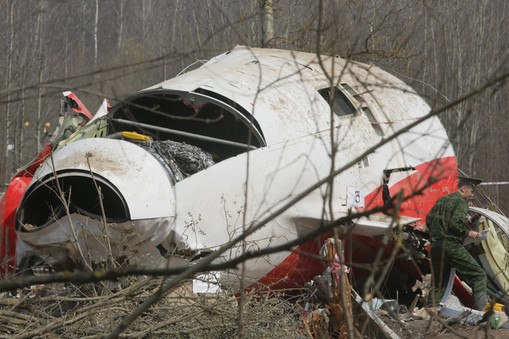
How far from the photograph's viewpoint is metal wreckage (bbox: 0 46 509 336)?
698 cm

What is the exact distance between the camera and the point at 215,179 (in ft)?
24.0

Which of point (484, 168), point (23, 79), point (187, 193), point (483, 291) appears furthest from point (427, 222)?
point (23, 79)

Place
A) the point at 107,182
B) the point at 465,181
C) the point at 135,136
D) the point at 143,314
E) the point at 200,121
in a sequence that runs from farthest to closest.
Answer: the point at 465,181
the point at 200,121
the point at 135,136
the point at 107,182
the point at 143,314

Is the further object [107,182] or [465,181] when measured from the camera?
[465,181]

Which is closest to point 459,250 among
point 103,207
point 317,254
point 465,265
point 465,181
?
point 465,265

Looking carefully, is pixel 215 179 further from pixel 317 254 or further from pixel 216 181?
pixel 317 254

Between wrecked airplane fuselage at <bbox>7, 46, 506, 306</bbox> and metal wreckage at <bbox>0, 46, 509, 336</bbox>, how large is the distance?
0.04 feet

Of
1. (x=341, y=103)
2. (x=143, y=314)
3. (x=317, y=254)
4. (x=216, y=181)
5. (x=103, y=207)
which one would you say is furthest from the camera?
(x=341, y=103)

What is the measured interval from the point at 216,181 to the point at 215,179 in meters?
0.02

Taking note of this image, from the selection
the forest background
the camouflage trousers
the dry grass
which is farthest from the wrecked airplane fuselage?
the forest background

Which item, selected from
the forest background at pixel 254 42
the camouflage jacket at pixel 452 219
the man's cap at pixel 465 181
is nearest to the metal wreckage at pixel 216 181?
the camouflage jacket at pixel 452 219

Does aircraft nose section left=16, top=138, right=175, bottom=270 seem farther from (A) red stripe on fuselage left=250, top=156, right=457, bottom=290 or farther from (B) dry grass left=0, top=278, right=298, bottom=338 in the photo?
(A) red stripe on fuselage left=250, top=156, right=457, bottom=290

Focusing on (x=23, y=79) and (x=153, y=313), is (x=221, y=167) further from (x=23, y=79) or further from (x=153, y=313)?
(x=23, y=79)

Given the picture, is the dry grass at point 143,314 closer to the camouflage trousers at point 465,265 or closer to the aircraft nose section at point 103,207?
the aircraft nose section at point 103,207
